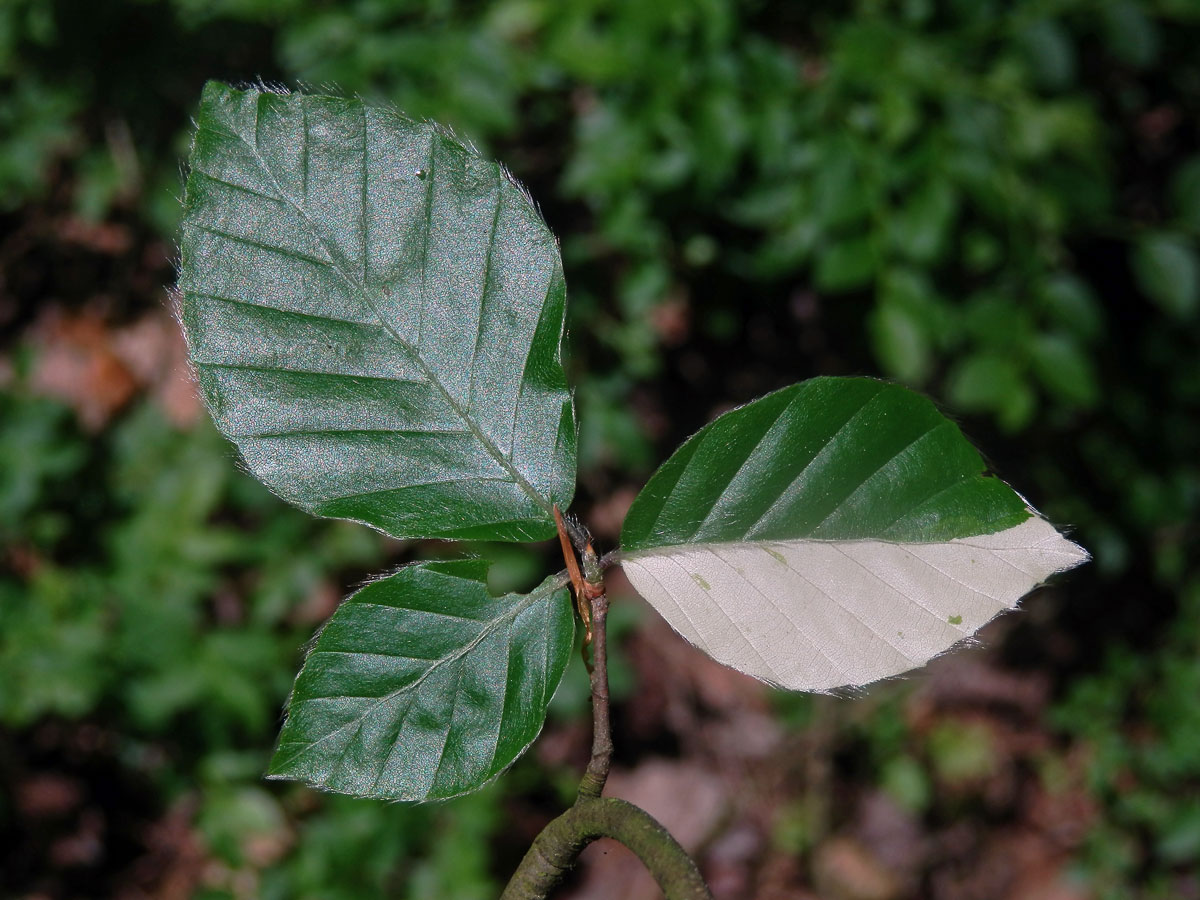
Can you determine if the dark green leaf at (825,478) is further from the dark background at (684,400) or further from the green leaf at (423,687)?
the dark background at (684,400)

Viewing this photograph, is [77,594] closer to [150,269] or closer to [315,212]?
[150,269]

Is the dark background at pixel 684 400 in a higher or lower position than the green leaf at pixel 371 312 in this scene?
lower

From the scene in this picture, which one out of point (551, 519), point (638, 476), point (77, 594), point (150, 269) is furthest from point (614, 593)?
point (551, 519)

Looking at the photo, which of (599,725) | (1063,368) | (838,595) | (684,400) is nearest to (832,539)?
(838,595)

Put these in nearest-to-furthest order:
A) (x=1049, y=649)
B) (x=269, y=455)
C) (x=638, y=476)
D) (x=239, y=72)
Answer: (x=269, y=455) < (x=239, y=72) < (x=638, y=476) < (x=1049, y=649)

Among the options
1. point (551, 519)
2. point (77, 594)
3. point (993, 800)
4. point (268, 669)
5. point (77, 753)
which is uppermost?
point (551, 519)

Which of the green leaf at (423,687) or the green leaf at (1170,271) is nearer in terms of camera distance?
the green leaf at (423,687)

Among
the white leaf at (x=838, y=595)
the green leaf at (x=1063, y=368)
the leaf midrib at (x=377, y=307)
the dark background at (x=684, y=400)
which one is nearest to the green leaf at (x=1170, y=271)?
the dark background at (x=684, y=400)

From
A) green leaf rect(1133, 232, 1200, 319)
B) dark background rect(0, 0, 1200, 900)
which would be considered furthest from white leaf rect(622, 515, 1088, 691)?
green leaf rect(1133, 232, 1200, 319)
